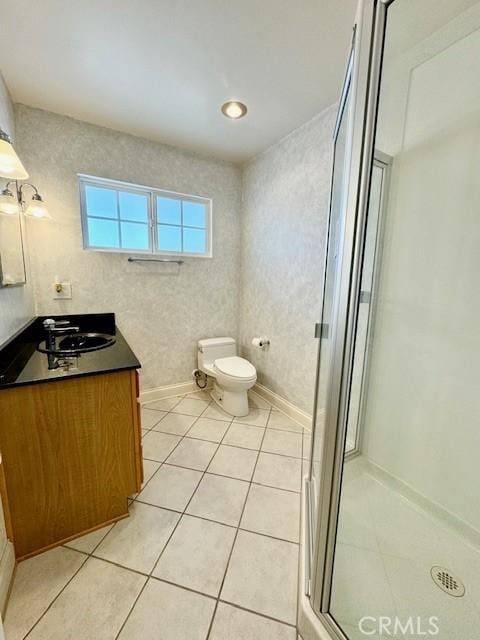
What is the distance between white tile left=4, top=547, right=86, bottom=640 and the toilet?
54.3 inches

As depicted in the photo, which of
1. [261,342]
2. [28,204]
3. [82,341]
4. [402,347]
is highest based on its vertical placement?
[28,204]

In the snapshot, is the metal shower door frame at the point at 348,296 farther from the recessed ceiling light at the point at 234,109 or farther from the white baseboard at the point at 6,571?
the recessed ceiling light at the point at 234,109

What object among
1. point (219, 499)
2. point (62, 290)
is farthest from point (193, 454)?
point (62, 290)

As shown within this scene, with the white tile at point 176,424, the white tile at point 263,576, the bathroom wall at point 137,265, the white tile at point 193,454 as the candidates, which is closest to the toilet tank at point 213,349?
the bathroom wall at point 137,265

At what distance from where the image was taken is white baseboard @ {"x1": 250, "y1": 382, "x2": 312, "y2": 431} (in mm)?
2244

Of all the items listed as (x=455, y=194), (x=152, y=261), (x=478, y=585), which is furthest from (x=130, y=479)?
(x=455, y=194)

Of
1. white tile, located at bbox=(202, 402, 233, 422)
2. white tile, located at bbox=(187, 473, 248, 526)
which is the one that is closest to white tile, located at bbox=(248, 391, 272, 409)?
white tile, located at bbox=(202, 402, 233, 422)

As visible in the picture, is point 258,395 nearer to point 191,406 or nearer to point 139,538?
point 191,406

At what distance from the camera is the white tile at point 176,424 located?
2148 millimetres

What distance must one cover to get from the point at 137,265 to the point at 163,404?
1342mm

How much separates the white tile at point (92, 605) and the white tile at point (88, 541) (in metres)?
0.07

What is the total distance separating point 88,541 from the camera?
1250mm

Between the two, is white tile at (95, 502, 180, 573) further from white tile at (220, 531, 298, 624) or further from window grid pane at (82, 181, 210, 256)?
window grid pane at (82, 181, 210, 256)

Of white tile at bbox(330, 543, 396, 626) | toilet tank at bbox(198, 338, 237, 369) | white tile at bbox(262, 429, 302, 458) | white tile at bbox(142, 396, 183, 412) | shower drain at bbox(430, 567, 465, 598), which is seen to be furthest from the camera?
toilet tank at bbox(198, 338, 237, 369)
